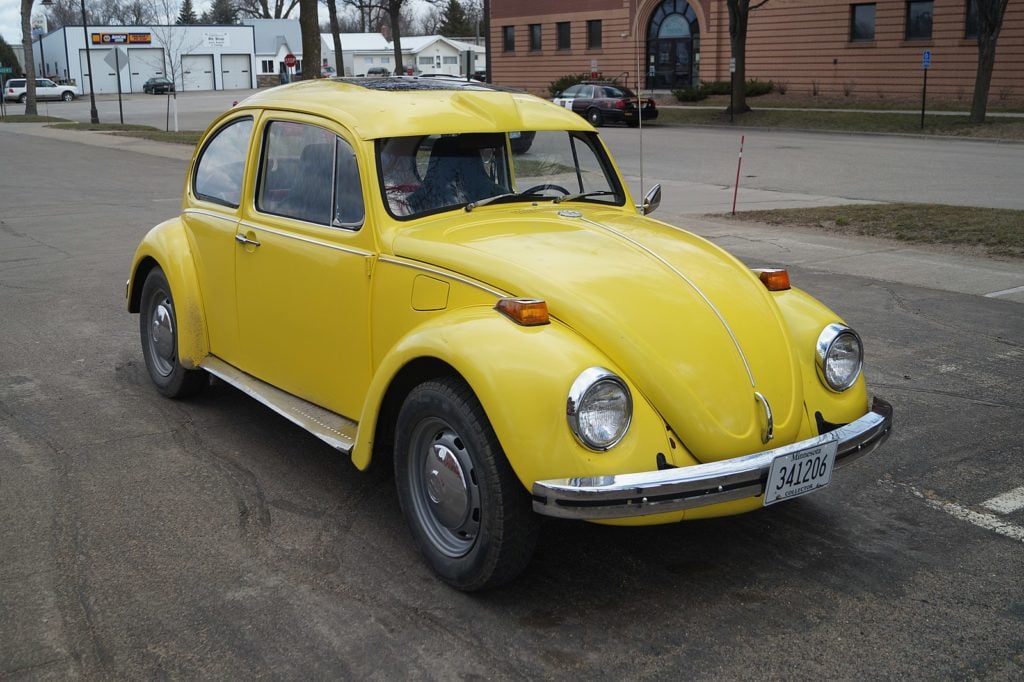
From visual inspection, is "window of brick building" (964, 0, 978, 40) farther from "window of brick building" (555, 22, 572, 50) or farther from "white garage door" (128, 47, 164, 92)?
"white garage door" (128, 47, 164, 92)

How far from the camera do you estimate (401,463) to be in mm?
4027

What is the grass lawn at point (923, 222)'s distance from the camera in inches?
461

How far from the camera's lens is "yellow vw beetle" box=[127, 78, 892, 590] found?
349 centimetres

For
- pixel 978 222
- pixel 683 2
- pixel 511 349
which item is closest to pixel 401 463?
pixel 511 349

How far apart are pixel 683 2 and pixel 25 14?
31.0 metres

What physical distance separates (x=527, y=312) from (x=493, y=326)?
14 cm

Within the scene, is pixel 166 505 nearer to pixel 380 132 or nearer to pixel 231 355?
pixel 231 355

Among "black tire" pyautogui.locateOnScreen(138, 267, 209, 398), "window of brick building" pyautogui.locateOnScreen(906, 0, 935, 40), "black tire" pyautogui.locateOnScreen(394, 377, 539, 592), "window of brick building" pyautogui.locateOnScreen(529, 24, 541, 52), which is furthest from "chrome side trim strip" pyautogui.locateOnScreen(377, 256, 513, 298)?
"window of brick building" pyautogui.locateOnScreen(529, 24, 541, 52)

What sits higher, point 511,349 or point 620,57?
point 620,57

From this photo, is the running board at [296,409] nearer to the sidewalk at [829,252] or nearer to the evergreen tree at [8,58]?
the sidewalk at [829,252]

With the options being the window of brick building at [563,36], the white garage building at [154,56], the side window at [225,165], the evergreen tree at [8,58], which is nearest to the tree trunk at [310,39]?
the side window at [225,165]

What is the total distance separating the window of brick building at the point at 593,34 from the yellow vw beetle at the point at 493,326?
2003 inches

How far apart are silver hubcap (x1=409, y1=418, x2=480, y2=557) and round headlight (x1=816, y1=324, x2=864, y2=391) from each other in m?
1.55

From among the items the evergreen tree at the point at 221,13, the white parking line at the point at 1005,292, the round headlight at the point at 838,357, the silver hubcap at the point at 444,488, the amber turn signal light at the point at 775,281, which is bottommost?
the white parking line at the point at 1005,292
